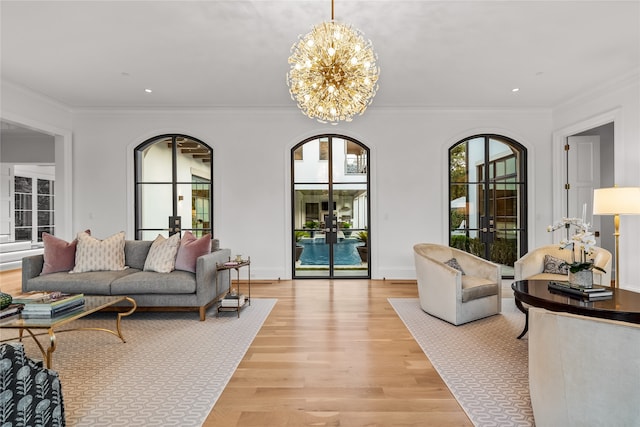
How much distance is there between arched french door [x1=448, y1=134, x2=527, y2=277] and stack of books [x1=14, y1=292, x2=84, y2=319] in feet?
19.3

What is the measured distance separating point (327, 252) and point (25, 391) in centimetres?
521

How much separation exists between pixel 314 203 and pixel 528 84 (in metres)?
4.02

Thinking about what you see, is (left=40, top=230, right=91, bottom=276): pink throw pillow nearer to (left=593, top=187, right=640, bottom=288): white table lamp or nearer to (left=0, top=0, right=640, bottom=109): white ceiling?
(left=0, top=0, right=640, bottom=109): white ceiling

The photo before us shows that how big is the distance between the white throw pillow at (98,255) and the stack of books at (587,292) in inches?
198

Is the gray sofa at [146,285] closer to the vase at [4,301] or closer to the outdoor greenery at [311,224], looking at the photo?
the vase at [4,301]

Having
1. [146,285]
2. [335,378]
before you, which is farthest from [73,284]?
[335,378]

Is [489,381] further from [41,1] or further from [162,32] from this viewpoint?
[41,1]

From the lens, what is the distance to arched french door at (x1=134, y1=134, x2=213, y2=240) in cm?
663

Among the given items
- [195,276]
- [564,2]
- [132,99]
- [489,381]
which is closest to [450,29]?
[564,2]

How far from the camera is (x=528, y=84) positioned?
5.31m

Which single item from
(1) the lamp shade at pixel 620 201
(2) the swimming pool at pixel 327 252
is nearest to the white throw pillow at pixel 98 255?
(2) the swimming pool at pixel 327 252

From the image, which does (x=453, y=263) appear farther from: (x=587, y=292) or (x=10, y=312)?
(x=10, y=312)

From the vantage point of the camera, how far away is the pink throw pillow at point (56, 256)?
4305 millimetres

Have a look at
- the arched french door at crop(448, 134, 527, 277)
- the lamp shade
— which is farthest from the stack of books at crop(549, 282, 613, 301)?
the arched french door at crop(448, 134, 527, 277)
